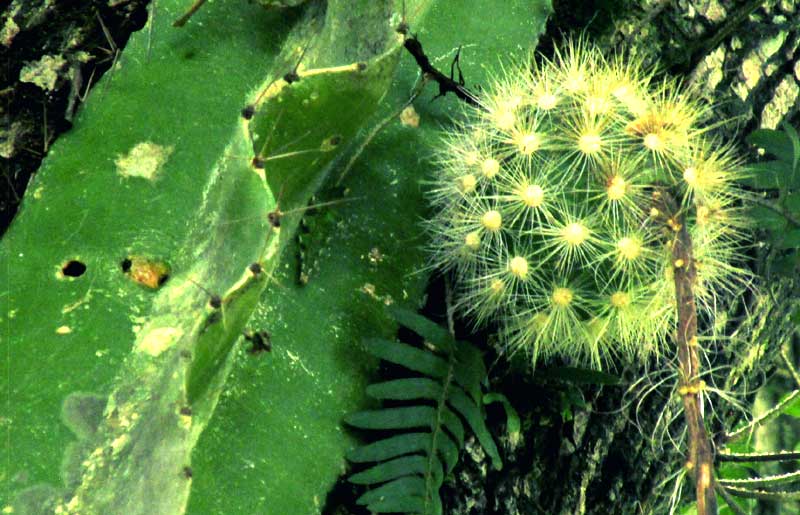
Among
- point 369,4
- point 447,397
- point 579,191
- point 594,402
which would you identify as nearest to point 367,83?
point 369,4

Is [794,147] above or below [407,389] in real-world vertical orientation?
above

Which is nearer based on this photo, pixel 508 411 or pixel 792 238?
pixel 508 411

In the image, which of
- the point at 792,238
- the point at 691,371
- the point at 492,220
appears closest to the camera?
the point at 691,371

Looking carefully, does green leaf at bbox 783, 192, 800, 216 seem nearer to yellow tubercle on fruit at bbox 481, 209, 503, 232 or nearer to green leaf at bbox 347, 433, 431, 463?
yellow tubercle on fruit at bbox 481, 209, 503, 232

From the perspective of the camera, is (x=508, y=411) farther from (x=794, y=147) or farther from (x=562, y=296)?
(x=794, y=147)

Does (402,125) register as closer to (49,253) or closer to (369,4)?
(369,4)

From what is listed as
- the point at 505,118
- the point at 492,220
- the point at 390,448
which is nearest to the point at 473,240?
the point at 492,220
